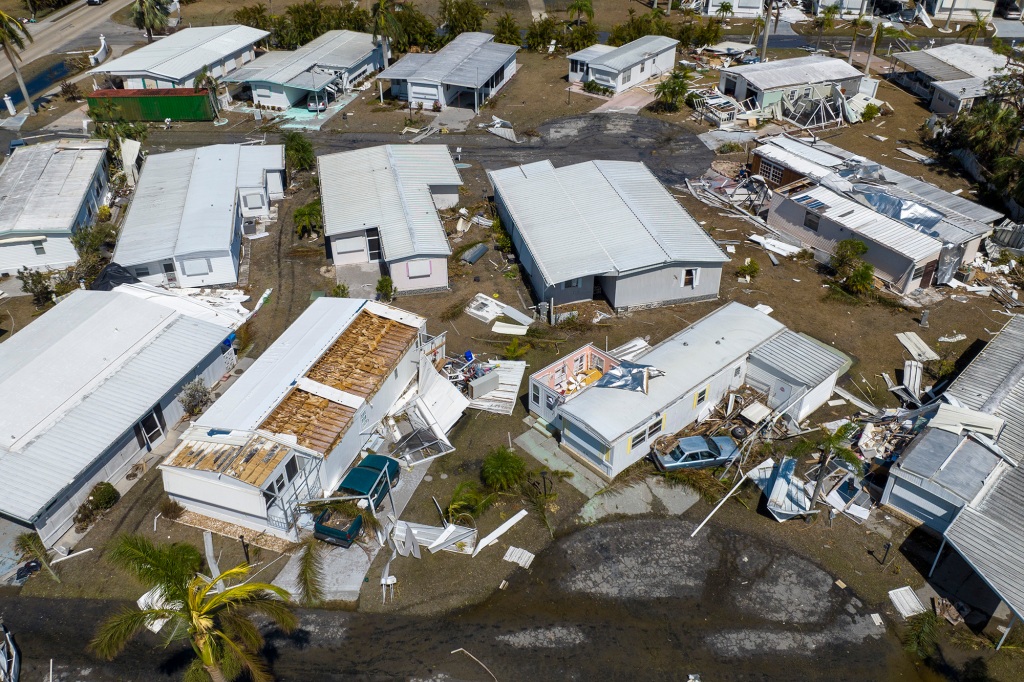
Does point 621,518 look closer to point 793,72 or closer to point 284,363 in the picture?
point 284,363

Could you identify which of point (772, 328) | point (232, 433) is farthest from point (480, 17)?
point (232, 433)

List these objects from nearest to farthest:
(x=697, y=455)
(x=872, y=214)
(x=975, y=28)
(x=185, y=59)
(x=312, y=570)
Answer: (x=312, y=570) < (x=697, y=455) < (x=872, y=214) < (x=185, y=59) < (x=975, y=28)

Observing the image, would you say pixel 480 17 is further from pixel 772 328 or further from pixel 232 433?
pixel 232 433

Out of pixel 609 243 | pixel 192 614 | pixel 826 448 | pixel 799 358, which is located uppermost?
pixel 192 614

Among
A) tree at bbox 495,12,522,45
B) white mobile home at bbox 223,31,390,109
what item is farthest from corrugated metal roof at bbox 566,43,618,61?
white mobile home at bbox 223,31,390,109

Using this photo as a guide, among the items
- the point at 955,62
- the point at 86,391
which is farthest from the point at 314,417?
the point at 955,62

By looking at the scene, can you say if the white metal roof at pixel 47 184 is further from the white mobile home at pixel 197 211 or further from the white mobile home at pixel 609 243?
the white mobile home at pixel 609 243
